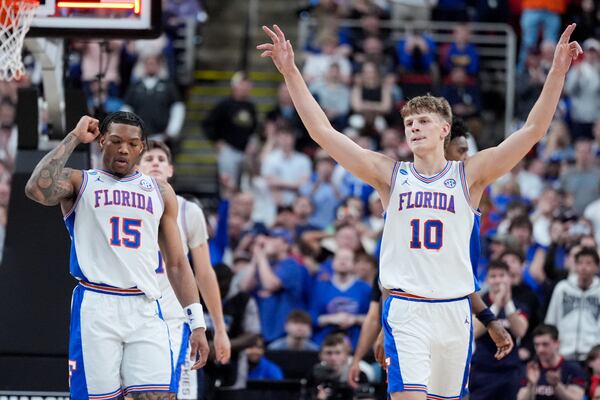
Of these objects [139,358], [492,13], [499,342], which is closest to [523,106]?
[492,13]

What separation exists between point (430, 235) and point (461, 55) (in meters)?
12.1

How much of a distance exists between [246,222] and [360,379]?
5299 millimetres

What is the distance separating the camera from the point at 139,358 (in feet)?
25.2

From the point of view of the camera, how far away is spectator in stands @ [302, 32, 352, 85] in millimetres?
18688

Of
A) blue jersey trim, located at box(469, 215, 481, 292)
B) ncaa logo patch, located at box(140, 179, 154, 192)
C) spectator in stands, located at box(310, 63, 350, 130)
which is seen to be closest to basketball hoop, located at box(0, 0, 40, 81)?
ncaa logo patch, located at box(140, 179, 154, 192)

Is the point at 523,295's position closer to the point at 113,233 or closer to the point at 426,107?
the point at 426,107

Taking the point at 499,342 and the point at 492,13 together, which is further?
the point at 492,13

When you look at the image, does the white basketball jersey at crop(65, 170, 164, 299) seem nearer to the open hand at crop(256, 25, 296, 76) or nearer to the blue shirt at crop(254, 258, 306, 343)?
the open hand at crop(256, 25, 296, 76)

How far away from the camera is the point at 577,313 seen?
41.3 feet

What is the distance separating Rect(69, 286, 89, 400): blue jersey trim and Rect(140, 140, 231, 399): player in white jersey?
1.12m

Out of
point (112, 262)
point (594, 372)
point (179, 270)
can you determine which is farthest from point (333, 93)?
point (112, 262)

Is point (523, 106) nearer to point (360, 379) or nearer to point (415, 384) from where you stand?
point (360, 379)

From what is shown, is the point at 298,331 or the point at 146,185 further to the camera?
the point at 298,331

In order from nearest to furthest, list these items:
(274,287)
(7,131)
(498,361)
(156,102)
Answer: (498,361)
(274,287)
(156,102)
(7,131)
